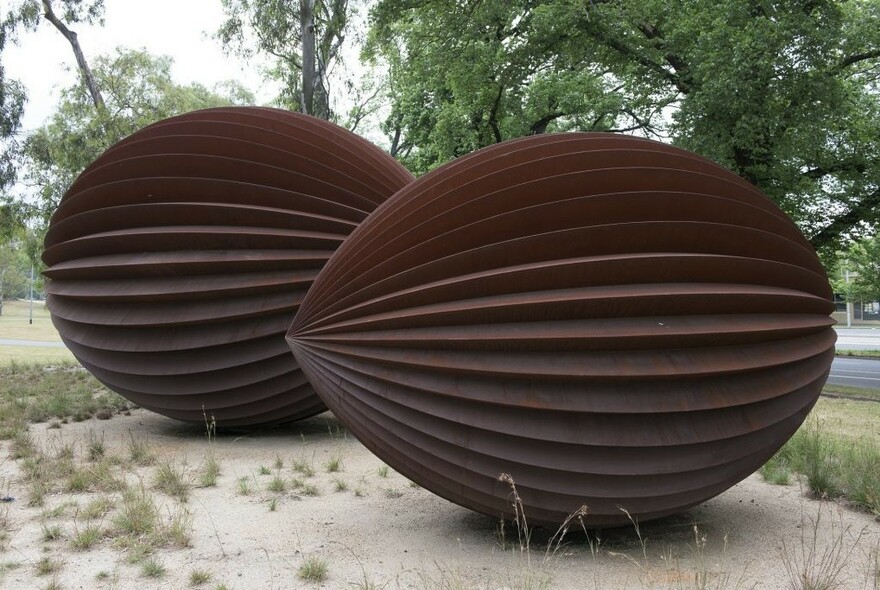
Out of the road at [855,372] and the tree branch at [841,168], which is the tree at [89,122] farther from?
the tree branch at [841,168]

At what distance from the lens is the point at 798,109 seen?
1223 centimetres

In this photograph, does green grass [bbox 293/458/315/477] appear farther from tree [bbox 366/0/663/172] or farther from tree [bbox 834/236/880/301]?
tree [bbox 834/236/880/301]

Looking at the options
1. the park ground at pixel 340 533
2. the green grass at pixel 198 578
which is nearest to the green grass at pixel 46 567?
the park ground at pixel 340 533

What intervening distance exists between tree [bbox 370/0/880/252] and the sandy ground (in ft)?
27.6

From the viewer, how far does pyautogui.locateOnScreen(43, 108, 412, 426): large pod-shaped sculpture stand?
21.7 ft

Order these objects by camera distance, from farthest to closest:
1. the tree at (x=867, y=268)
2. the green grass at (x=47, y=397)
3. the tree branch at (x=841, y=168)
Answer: the tree at (x=867, y=268), the tree branch at (x=841, y=168), the green grass at (x=47, y=397)

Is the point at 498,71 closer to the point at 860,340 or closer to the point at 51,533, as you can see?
the point at 51,533

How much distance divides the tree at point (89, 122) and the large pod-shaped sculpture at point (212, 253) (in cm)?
1243

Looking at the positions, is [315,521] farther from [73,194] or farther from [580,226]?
[73,194]

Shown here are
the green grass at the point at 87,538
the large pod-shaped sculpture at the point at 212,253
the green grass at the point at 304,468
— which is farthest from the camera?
the large pod-shaped sculpture at the point at 212,253

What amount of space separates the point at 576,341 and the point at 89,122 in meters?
18.6

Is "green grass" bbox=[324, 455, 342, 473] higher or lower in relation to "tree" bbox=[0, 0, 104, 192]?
lower

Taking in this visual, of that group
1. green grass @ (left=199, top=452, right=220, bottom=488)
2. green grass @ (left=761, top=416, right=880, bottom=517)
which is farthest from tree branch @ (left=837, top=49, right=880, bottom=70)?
green grass @ (left=199, top=452, right=220, bottom=488)

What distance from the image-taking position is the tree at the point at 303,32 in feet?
53.0
